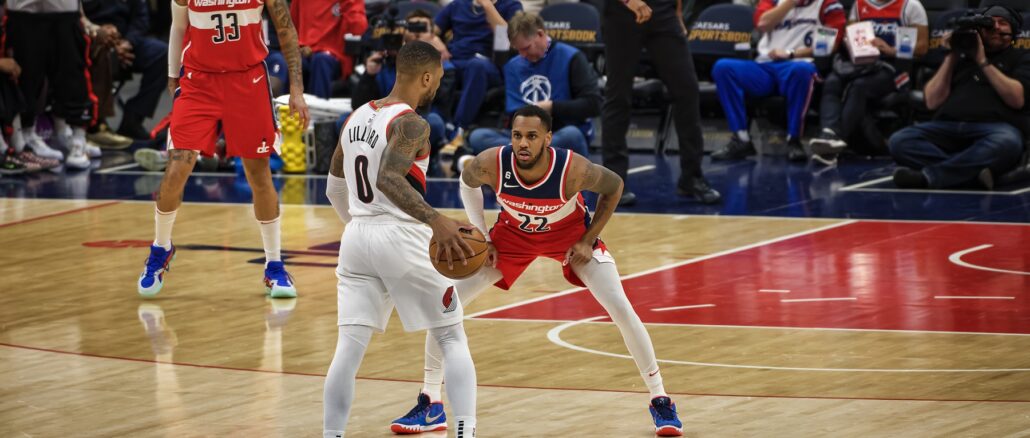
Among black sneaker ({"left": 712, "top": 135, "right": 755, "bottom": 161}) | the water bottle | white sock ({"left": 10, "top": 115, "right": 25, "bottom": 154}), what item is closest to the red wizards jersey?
black sneaker ({"left": 712, "top": 135, "right": 755, "bottom": 161})

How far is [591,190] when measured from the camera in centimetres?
668

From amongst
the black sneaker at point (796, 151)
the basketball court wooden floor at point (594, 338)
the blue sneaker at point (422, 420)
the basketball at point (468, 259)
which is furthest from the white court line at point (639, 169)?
the basketball at point (468, 259)

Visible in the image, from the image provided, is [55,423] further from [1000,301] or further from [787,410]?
[1000,301]

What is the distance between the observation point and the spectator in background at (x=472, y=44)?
14.7m

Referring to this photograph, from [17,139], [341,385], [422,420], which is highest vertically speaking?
[341,385]

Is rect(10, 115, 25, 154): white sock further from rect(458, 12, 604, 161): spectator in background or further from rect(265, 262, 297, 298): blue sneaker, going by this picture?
rect(265, 262, 297, 298): blue sneaker

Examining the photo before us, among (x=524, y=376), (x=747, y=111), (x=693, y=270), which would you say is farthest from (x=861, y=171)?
(x=524, y=376)

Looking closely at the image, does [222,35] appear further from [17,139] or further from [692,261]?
[17,139]

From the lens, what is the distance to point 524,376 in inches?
296

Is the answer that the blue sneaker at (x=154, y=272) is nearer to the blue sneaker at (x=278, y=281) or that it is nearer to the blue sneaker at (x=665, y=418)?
the blue sneaker at (x=278, y=281)

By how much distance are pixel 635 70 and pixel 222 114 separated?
3.85m

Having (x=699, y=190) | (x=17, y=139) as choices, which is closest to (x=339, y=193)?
(x=699, y=190)

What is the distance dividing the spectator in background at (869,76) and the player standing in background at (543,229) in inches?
317

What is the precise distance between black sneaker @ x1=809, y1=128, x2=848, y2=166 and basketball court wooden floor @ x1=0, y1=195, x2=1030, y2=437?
99.0 inches
